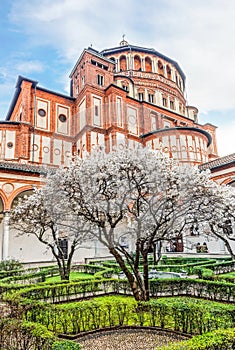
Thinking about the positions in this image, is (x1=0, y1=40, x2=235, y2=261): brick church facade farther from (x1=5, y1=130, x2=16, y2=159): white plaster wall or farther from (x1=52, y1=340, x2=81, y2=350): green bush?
(x1=52, y1=340, x2=81, y2=350): green bush

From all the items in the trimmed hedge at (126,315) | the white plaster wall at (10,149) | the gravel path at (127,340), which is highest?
the white plaster wall at (10,149)

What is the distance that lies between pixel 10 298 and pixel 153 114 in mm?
29955

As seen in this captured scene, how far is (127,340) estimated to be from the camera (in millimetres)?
5082

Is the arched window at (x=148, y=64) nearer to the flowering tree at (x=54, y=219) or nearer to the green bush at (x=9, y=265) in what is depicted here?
the flowering tree at (x=54, y=219)

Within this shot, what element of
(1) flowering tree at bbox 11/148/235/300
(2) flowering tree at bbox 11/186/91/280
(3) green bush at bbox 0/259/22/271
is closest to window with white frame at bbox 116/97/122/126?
(2) flowering tree at bbox 11/186/91/280

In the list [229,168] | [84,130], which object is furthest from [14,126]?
[229,168]

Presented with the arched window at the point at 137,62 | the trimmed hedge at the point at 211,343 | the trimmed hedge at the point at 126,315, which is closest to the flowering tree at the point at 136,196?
the trimmed hedge at the point at 126,315

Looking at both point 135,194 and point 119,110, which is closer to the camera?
point 135,194

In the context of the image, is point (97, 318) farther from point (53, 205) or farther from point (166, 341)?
point (53, 205)

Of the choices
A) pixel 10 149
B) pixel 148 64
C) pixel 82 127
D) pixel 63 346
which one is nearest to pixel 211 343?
pixel 63 346

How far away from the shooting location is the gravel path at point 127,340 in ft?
15.8

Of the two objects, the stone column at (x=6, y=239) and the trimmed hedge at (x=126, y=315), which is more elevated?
the stone column at (x=6, y=239)

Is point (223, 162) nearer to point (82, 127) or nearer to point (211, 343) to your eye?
point (82, 127)

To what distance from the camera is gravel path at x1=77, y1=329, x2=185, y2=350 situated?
4812 mm
